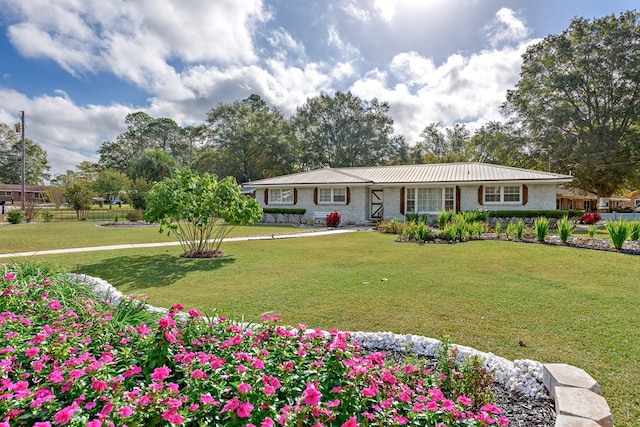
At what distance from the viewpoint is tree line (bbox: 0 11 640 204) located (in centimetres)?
2556

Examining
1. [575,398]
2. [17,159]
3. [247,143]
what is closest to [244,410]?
[575,398]

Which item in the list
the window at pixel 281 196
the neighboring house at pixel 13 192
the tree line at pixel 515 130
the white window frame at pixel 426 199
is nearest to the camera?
the white window frame at pixel 426 199

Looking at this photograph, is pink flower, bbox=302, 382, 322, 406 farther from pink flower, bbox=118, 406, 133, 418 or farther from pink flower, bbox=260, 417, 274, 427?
pink flower, bbox=118, 406, 133, 418

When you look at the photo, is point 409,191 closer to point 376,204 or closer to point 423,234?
point 376,204

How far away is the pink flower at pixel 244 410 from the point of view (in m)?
1.57

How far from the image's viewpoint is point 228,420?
1.75 metres

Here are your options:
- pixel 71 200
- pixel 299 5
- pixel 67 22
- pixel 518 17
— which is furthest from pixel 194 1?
pixel 71 200

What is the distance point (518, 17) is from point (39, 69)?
18.7m

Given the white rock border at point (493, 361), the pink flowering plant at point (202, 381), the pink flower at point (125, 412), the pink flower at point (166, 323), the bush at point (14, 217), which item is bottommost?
the white rock border at point (493, 361)

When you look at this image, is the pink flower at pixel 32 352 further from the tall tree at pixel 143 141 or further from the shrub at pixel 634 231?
the tall tree at pixel 143 141

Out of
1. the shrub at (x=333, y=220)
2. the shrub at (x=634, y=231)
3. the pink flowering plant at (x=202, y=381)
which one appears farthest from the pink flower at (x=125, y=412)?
the shrub at (x=333, y=220)

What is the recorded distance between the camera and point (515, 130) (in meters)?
29.8

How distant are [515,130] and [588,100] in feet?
17.6

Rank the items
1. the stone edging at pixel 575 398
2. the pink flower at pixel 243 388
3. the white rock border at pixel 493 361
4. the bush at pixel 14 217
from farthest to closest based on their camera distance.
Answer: the bush at pixel 14 217 → the white rock border at pixel 493 361 → the stone edging at pixel 575 398 → the pink flower at pixel 243 388
